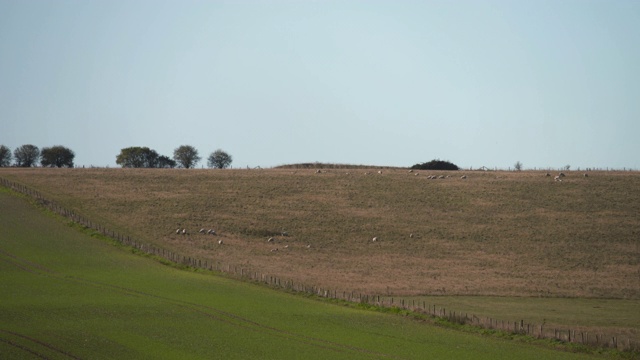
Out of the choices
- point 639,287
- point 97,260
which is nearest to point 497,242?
point 639,287

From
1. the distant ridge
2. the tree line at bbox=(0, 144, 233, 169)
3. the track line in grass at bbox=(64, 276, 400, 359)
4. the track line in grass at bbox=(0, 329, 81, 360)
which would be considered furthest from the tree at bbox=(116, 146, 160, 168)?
the track line in grass at bbox=(0, 329, 81, 360)

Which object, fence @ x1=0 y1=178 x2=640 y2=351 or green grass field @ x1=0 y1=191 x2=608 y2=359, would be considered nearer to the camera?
green grass field @ x1=0 y1=191 x2=608 y2=359

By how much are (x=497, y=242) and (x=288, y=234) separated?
47.2 ft

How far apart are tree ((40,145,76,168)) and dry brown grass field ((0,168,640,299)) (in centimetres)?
5937

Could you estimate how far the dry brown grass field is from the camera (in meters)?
49.7

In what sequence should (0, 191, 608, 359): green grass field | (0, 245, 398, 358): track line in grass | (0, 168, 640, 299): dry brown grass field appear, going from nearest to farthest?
(0, 191, 608, 359): green grass field → (0, 245, 398, 358): track line in grass → (0, 168, 640, 299): dry brown grass field

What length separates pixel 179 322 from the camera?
104 feet

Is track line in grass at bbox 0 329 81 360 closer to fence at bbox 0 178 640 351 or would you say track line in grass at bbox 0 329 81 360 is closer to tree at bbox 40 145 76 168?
fence at bbox 0 178 640 351

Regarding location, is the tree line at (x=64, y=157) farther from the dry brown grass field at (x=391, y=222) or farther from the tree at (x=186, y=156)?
the dry brown grass field at (x=391, y=222)

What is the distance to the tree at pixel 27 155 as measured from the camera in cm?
14838

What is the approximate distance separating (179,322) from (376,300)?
38.7ft

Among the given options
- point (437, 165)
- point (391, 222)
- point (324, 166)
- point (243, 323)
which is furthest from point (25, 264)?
point (437, 165)

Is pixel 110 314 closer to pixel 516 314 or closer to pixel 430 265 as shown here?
pixel 516 314

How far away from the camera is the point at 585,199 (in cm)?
6944
